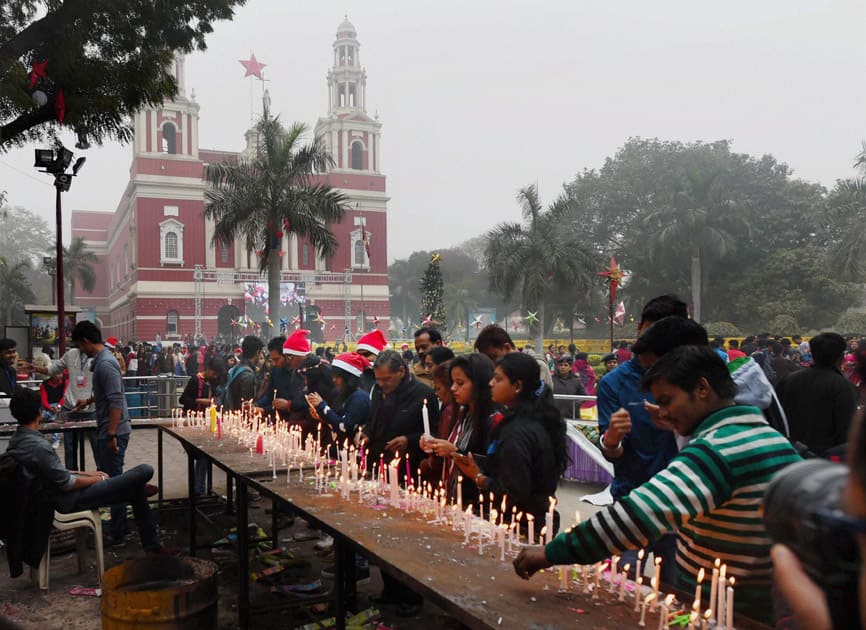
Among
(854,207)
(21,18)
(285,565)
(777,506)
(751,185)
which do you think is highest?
(751,185)

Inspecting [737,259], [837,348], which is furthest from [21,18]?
[737,259]

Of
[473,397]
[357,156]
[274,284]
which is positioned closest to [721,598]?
[473,397]

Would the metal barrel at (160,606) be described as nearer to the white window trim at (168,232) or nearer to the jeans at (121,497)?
the jeans at (121,497)

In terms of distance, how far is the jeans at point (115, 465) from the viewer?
6223 millimetres

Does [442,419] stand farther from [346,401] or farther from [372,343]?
[372,343]

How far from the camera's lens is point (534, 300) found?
29000 millimetres

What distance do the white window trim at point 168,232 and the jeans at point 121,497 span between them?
46.6 meters

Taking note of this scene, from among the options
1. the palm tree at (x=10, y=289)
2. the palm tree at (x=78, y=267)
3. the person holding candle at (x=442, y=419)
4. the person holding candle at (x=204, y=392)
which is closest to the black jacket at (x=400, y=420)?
the person holding candle at (x=442, y=419)

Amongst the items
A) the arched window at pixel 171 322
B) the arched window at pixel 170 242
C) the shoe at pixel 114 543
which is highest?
the arched window at pixel 170 242

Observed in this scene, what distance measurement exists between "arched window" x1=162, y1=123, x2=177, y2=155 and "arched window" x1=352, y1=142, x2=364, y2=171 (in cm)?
1304

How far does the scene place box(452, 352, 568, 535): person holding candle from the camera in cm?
336

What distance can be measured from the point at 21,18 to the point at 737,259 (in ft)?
122

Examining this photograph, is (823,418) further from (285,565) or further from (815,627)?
(815,627)

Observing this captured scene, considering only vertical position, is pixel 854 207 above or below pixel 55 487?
above
